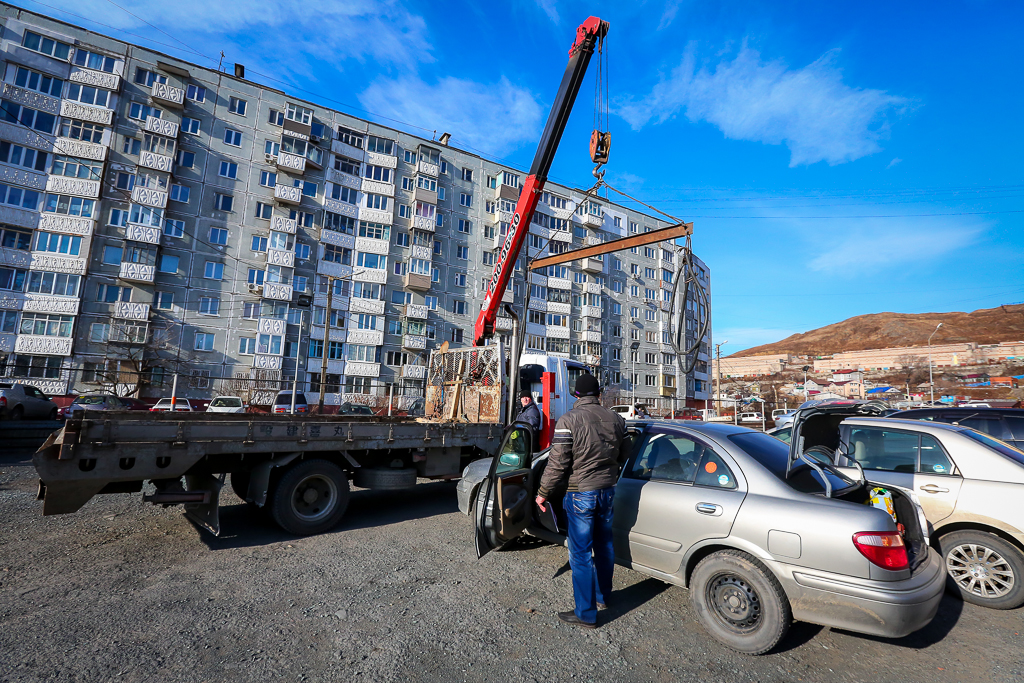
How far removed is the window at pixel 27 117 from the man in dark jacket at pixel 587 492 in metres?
43.2

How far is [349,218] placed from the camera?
131 ft

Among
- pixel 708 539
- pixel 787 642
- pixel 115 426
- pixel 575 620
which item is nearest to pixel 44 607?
pixel 115 426

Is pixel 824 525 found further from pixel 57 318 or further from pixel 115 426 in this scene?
pixel 57 318

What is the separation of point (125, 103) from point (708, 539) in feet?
149

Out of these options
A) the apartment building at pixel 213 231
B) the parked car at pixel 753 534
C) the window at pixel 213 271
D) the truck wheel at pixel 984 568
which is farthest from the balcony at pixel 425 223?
the truck wheel at pixel 984 568

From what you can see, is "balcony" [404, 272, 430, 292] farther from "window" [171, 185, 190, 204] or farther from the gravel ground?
the gravel ground

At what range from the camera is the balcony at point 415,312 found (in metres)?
40.8

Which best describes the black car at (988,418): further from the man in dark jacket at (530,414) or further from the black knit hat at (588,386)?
the man in dark jacket at (530,414)

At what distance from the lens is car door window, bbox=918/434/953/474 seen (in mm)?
4582

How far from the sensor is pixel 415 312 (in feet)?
134

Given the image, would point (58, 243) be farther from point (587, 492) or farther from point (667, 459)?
point (667, 459)

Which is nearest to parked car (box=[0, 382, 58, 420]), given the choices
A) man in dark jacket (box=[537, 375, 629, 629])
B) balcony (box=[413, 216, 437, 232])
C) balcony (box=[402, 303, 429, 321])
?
man in dark jacket (box=[537, 375, 629, 629])

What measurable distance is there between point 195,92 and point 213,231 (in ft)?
35.6

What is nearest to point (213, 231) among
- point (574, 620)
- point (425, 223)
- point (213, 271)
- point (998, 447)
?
point (213, 271)
